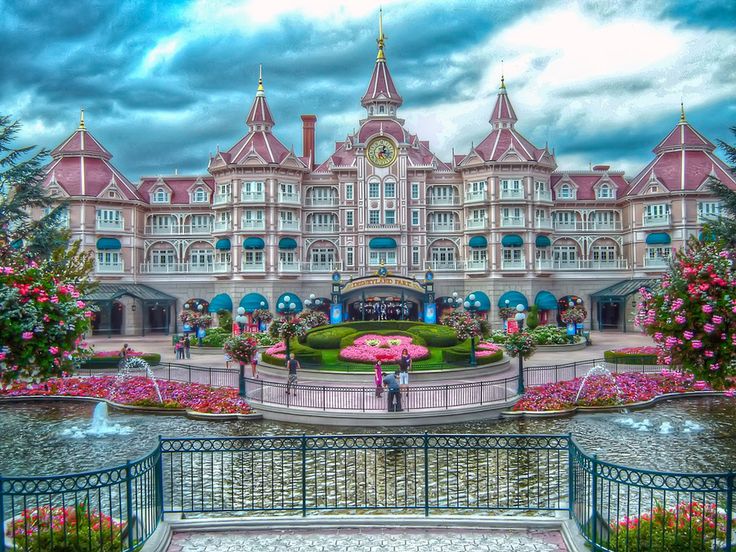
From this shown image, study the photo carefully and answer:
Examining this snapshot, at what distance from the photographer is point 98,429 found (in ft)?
71.5

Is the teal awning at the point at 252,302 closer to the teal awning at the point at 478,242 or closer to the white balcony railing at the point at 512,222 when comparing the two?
the teal awning at the point at 478,242

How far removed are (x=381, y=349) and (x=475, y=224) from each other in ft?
81.8

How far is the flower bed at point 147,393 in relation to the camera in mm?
23797

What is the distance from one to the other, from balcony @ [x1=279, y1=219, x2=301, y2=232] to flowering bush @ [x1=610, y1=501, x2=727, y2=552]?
46.3m

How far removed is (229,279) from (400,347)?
81.4 ft

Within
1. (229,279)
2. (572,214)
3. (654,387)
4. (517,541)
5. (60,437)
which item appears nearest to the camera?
(517,541)

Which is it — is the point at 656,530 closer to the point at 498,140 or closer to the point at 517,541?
the point at 517,541

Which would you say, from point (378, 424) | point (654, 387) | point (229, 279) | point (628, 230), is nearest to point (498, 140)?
point (628, 230)

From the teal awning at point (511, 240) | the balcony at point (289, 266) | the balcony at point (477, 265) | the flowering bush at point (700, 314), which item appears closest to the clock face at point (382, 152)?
the balcony at point (289, 266)

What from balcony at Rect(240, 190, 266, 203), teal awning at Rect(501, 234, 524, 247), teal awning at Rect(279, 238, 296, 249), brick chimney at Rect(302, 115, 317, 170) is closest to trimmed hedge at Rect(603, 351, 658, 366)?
teal awning at Rect(501, 234, 524, 247)

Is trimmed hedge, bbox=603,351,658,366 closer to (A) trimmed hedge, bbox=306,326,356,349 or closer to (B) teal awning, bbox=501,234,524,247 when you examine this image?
(A) trimmed hedge, bbox=306,326,356,349

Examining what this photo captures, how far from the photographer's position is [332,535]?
38.5ft

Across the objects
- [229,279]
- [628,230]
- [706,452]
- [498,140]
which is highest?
[498,140]

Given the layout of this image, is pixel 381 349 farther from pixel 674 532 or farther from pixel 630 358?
pixel 674 532
